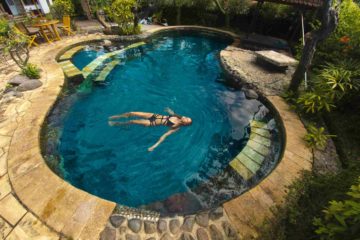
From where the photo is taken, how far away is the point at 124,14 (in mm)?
12430

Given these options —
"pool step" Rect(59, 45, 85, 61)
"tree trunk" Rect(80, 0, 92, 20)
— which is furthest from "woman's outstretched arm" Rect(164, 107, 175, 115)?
"tree trunk" Rect(80, 0, 92, 20)

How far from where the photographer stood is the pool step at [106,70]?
29.4 ft

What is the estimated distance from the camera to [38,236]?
329 centimetres

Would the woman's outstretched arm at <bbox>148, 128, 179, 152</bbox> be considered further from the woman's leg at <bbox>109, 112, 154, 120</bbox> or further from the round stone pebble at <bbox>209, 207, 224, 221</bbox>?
the round stone pebble at <bbox>209, 207, 224, 221</bbox>

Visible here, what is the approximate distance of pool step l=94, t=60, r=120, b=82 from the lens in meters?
8.95

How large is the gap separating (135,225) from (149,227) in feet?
0.87

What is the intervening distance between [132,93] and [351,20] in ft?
32.5

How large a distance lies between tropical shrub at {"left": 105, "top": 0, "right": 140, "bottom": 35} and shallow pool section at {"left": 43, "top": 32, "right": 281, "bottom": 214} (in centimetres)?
422

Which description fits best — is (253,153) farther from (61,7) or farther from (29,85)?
(61,7)

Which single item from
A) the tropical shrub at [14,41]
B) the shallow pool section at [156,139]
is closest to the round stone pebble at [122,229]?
the shallow pool section at [156,139]

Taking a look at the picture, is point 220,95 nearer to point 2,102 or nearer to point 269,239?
point 269,239

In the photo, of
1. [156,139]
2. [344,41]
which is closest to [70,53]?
[156,139]

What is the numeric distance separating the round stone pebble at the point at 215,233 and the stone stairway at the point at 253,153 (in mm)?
1671

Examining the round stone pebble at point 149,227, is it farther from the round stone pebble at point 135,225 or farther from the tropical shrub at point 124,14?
the tropical shrub at point 124,14
